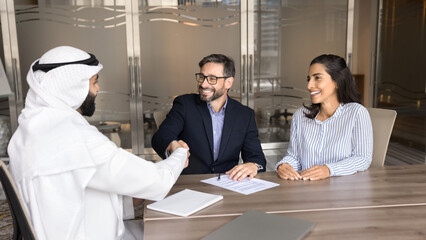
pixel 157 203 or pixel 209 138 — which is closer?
pixel 157 203

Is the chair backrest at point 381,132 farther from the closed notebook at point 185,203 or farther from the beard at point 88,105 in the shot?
the beard at point 88,105

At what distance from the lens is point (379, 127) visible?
269 cm

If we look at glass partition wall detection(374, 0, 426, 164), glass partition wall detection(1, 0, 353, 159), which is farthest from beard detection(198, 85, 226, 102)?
glass partition wall detection(374, 0, 426, 164)

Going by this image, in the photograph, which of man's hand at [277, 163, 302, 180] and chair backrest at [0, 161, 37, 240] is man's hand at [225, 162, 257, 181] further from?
chair backrest at [0, 161, 37, 240]

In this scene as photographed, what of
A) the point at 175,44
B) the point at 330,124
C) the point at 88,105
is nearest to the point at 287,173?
the point at 330,124

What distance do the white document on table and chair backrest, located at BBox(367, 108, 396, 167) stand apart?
1.05m

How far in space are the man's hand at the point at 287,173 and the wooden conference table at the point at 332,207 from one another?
4 centimetres

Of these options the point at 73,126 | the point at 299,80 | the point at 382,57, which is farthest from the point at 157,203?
the point at 382,57

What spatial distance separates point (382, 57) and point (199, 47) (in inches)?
126

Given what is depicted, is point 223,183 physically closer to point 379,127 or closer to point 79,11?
point 379,127

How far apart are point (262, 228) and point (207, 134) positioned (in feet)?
4.43

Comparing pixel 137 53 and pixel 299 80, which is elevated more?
pixel 137 53

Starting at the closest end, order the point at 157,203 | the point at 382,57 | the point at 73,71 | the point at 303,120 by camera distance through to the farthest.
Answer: the point at 73,71 → the point at 157,203 → the point at 303,120 → the point at 382,57

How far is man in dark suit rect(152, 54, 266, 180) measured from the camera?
8.96ft
